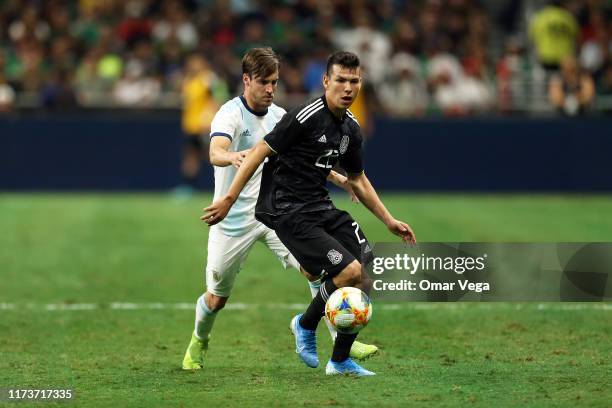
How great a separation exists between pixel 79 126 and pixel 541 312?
13.8 m

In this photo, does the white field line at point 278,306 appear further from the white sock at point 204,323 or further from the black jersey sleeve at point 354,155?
the black jersey sleeve at point 354,155

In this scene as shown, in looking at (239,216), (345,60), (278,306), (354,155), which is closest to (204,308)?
(239,216)

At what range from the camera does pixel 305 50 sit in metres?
24.3

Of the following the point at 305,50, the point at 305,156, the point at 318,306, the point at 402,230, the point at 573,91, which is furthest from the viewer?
the point at 305,50

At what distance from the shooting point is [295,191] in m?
8.28

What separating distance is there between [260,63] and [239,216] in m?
1.15

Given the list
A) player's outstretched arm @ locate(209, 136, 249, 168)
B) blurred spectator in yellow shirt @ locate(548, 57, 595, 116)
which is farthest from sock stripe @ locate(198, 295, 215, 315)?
blurred spectator in yellow shirt @ locate(548, 57, 595, 116)

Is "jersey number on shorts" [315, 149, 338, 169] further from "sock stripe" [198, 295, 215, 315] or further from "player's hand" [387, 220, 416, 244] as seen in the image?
"sock stripe" [198, 295, 215, 315]

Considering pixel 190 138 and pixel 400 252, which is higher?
pixel 400 252

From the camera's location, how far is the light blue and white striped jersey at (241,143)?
8773 millimetres

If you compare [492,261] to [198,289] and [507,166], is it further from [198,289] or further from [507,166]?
[507,166]

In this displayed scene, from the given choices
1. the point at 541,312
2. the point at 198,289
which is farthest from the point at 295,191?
the point at 198,289

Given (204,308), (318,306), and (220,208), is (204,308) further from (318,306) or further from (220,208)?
(220,208)

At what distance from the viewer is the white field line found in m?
11.7
